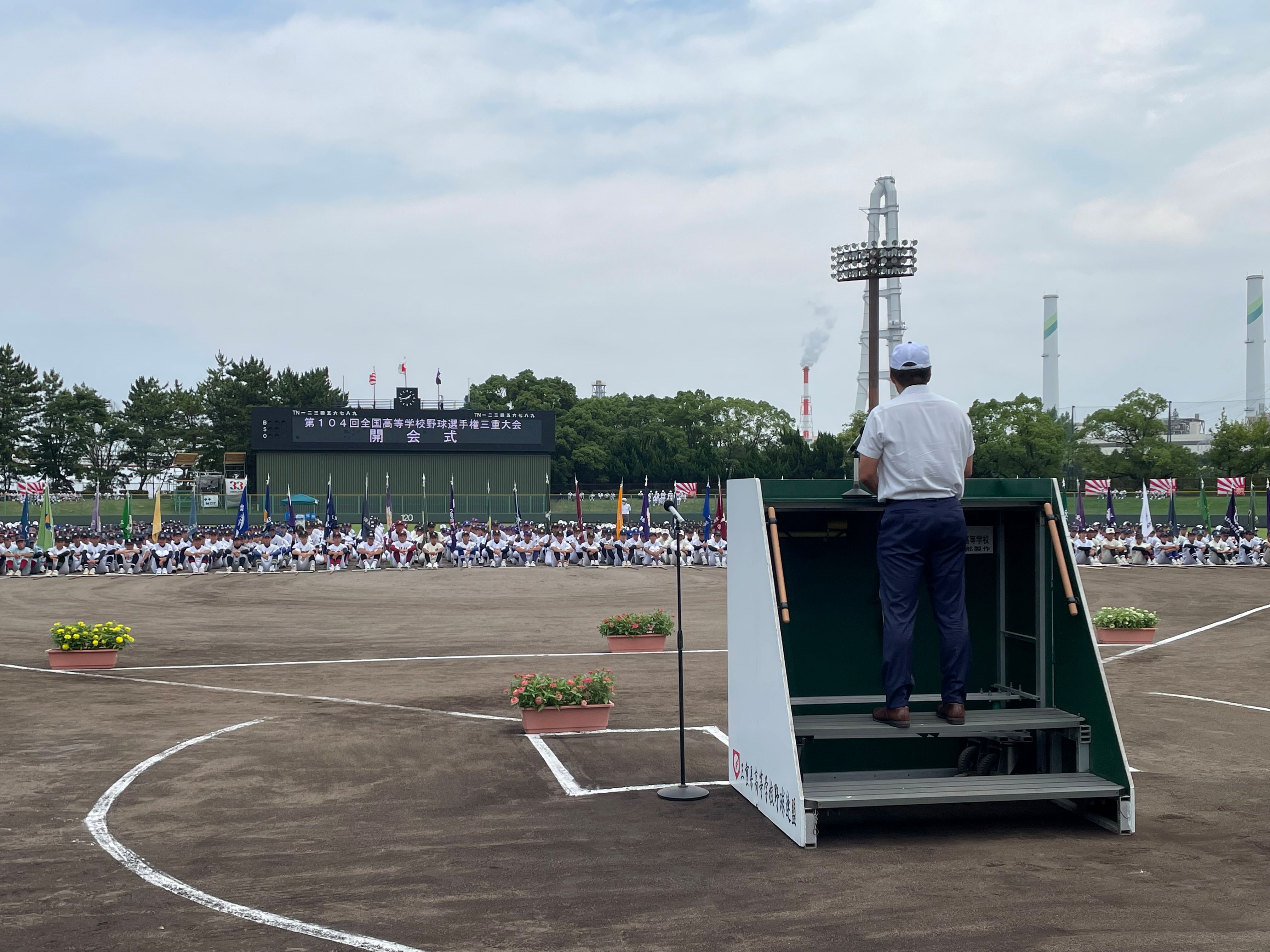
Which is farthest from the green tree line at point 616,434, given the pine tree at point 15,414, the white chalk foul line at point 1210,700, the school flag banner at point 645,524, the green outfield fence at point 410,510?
the white chalk foul line at point 1210,700

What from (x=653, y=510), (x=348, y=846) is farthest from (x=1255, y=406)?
(x=348, y=846)

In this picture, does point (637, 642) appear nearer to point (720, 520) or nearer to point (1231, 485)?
point (720, 520)

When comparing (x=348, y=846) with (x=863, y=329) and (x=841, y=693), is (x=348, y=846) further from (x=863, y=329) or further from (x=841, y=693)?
(x=863, y=329)

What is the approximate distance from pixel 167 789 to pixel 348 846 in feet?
7.95

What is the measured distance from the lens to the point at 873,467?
682 centimetres

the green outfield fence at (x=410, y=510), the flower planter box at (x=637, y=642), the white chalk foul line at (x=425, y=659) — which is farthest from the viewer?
the green outfield fence at (x=410, y=510)

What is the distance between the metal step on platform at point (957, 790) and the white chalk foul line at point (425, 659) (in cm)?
977

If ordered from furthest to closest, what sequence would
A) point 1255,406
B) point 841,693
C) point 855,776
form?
point 1255,406, point 841,693, point 855,776

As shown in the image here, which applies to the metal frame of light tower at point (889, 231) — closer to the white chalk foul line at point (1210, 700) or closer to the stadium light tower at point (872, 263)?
the stadium light tower at point (872, 263)

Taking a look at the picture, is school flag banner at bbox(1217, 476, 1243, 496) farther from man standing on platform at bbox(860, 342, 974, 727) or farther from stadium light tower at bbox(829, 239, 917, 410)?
man standing on platform at bbox(860, 342, 974, 727)

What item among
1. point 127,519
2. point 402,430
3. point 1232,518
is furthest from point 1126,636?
point 402,430

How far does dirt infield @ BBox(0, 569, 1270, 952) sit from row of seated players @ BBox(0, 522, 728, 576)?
75.4 ft

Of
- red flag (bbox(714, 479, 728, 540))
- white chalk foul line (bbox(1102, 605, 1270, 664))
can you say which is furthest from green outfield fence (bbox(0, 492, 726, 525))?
white chalk foul line (bbox(1102, 605, 1270, 664))

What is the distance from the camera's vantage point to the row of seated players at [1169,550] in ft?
130
